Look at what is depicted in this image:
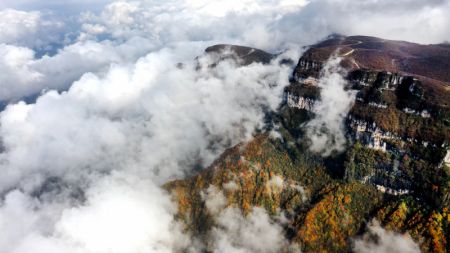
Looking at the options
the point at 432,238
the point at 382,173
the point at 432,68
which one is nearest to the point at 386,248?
the point at 432,238

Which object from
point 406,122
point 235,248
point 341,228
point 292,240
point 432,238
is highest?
point 406,122

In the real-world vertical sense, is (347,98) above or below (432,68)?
below

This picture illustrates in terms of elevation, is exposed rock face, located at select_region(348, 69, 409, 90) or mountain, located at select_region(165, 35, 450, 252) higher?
exposed rock face, located at select_region(348, 69, 409, 90)

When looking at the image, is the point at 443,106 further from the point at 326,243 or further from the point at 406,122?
the point at 326,243

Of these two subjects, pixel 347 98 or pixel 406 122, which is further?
pixel 347 98

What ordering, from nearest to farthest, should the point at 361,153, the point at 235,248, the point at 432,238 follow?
the point at 432,238 < the point at 361,153 < the point at 235,248

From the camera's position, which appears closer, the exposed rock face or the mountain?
the mountain

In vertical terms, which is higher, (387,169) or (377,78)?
(377,78)

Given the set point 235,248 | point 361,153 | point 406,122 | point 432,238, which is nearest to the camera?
point 432,238

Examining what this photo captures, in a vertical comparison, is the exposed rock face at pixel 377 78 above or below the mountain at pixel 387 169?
above

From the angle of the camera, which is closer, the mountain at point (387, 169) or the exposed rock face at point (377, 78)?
the mountain at point (387, 169)

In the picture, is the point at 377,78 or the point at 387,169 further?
the point at 377,78
